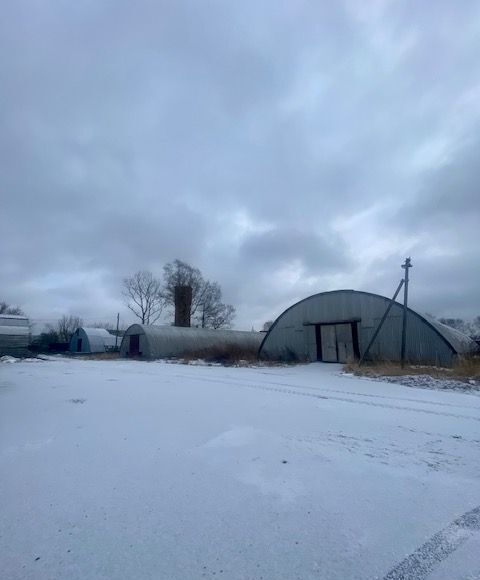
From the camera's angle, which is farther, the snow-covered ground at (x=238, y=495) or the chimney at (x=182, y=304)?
the chimney at (x=182, y=304)

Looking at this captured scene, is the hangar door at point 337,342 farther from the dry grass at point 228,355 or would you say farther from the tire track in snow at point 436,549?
the tire track in snow at point 436,549

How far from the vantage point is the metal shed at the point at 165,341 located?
32.2m

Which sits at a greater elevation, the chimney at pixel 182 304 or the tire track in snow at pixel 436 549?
the chimney at pixel 182 304

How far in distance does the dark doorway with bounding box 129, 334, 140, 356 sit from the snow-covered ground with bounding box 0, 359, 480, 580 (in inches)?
1040

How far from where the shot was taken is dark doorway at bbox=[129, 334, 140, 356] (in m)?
33.8

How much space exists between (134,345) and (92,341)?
1425 cm

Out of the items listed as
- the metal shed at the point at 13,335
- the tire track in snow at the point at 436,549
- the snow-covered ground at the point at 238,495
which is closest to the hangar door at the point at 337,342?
the snow-covered ground at the point at 238,495

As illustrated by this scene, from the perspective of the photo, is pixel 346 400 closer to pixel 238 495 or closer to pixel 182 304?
pixel 238 495

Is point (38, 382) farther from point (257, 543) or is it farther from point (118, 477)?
point (257, 543)

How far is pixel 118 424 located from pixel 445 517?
5.16 metres


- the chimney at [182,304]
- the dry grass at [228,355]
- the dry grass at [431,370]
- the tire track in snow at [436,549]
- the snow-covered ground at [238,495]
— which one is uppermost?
the chimney at [182,304]

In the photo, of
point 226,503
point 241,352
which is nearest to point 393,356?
point 241,352

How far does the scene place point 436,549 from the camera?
3.02 metres

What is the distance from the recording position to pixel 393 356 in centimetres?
1895
